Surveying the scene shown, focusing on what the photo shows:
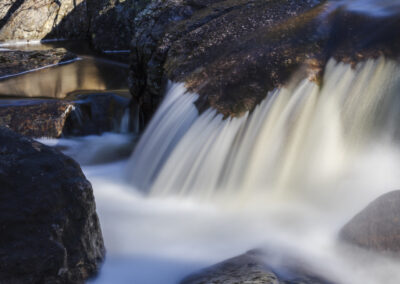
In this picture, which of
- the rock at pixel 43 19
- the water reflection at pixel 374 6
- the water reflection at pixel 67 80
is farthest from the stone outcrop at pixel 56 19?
the water reflection at pixel 374 6

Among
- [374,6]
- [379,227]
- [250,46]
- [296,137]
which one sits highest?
[374,6]

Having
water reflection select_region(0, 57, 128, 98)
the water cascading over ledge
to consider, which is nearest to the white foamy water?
the water cascading over ledge

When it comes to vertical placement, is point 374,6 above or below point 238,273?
above

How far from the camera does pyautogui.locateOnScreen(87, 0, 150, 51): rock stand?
1169cm

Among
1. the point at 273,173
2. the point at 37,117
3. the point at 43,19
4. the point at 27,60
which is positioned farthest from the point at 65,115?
the point at 43,19

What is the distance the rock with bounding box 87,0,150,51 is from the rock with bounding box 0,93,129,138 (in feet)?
17.3

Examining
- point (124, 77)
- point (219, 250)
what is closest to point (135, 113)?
point (124, 77)

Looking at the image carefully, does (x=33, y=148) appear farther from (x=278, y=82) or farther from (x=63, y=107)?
(x=63, y=107)

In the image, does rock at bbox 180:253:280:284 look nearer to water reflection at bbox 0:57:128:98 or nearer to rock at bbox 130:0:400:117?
rock at bbox 130:0:400:117

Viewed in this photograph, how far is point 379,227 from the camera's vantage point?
284 cm

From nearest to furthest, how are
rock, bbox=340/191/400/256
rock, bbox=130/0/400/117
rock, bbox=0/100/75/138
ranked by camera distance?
rock, bbox=340/191/400/256
rock, bbox=130/0/400/117
rock, bbox=0/100/75/138

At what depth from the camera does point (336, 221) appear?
139 inches

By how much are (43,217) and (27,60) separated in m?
7.97

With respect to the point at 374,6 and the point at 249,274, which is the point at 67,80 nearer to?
the point at 374,6
